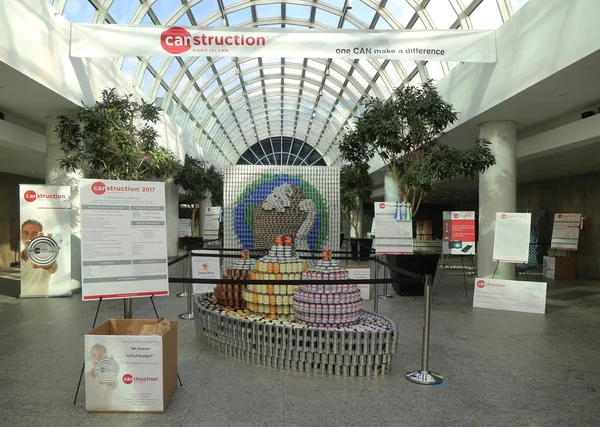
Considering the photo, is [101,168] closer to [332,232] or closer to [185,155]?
[332,232]

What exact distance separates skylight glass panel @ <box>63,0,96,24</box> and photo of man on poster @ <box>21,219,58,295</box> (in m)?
4.06

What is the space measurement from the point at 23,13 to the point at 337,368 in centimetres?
686

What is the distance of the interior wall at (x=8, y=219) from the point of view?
48.2 feet

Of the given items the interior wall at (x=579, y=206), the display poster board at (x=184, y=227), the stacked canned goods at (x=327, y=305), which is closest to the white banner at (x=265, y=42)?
the stacked canned goods at (x=327, y=305)

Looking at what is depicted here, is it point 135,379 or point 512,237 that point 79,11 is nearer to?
point 135,379

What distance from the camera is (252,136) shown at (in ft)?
129

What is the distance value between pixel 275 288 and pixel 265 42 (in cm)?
431

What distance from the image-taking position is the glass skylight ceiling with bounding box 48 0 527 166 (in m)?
10.7

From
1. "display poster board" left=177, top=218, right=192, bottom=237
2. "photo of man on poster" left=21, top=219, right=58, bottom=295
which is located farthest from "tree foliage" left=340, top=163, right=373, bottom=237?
"photo of man on poster" left=21, top=219, right=58, bottom=295

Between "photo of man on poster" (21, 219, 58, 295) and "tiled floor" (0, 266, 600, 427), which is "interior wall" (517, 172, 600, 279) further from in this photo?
"photo of man on poster" (21, 219, 58, 295)

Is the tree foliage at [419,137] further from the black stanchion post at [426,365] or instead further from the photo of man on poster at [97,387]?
the photo of man on poster at [97,387]

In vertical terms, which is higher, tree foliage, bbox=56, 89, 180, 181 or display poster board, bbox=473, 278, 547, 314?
tree foliage, bbox=56, 89, 180, 181

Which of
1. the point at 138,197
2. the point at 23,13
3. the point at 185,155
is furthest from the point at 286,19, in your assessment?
the point at 138,197

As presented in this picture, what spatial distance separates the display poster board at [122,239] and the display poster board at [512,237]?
6.48 metres
